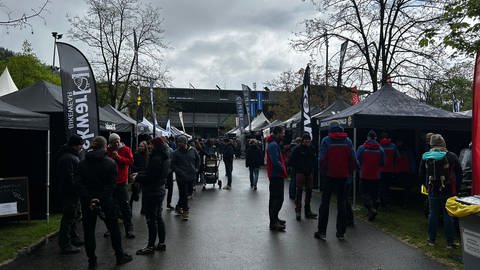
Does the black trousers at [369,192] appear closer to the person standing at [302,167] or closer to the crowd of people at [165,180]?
the crowd of people at [165,180]

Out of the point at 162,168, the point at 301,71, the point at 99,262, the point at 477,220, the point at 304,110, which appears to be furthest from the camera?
the point at 301,71

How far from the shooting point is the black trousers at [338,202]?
7.58 m

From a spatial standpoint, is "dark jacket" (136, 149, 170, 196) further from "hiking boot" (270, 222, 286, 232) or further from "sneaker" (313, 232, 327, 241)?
"sneaker" (313, 232, 327, 241)

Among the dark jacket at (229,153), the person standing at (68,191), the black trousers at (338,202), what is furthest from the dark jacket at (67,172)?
the dark jacket at (229,153)

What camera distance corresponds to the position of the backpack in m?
6.98

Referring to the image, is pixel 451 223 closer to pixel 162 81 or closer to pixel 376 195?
pixel 376 195

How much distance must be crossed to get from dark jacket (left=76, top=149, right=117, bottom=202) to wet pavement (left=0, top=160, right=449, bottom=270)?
1.02 m

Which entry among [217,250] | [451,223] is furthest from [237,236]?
[451,223]

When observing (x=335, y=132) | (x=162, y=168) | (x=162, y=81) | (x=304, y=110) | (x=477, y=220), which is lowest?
(x=477, y=220)

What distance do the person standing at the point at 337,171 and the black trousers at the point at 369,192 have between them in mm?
2081

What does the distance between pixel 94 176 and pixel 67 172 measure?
111 centimetres

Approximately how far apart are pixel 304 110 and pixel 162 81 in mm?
13440

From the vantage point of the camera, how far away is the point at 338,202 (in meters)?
7.59

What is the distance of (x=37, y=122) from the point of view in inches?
334
